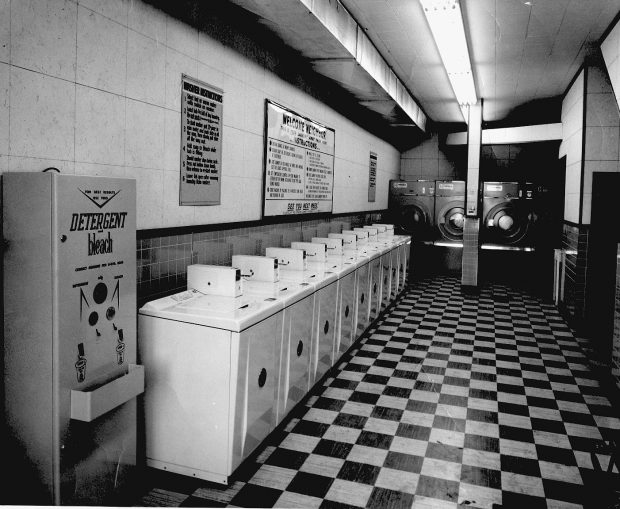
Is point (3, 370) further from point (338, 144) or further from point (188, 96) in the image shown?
point (338, 144)

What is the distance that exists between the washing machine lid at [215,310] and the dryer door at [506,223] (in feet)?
24.6

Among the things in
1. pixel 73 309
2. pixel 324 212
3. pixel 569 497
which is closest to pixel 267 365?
pixel 73 309

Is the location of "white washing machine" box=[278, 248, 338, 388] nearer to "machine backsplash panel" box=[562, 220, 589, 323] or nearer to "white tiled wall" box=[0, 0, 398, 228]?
"white tiled wall" box=[0, 0, 398, 228]

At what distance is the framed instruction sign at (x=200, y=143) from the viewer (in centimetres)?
345

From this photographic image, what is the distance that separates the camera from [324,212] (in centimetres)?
645

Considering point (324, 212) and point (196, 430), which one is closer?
point (196, 430)

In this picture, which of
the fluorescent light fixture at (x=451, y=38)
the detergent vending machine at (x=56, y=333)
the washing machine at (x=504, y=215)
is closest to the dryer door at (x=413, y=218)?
the washing machine at (x=504, y=215)

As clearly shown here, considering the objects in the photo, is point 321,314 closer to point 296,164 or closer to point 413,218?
point 296,164

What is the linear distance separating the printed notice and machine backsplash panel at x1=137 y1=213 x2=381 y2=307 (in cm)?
368

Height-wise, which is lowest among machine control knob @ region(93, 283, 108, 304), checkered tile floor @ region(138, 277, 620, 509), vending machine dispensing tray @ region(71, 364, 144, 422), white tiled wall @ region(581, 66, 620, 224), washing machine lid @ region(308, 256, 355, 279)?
checkered tile floor @ region(138, 277, 620, 509)

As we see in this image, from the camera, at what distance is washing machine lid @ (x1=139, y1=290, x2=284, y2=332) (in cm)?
262

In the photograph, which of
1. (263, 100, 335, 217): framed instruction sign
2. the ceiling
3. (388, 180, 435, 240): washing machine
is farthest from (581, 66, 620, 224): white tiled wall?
(388, 180, 435, 240): washing machine

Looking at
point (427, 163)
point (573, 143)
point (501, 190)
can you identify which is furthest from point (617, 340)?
point (427, 163)

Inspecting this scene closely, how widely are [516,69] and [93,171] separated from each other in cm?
568
